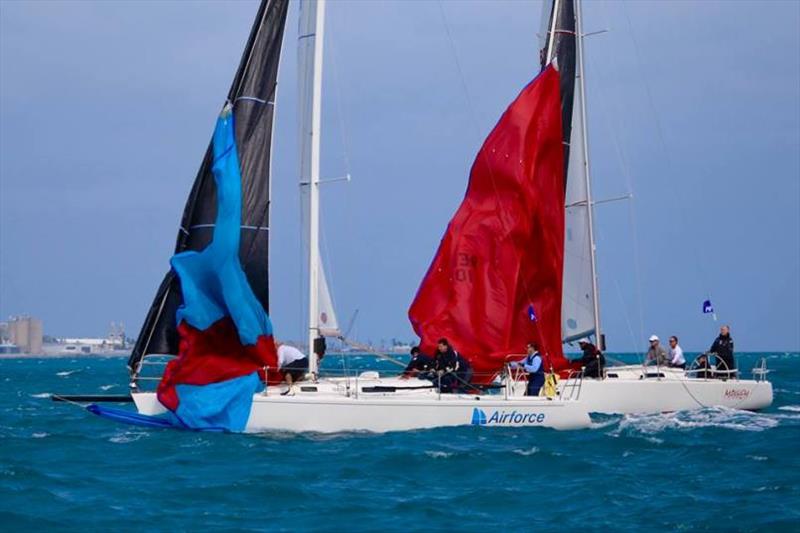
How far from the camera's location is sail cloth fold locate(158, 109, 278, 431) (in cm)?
2484

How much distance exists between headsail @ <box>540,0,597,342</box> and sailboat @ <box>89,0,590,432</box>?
24.7ft

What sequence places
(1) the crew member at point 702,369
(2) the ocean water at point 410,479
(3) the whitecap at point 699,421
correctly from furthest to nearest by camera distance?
Result: (1) the crew member at point 702,369, (3) the whitecap at point 699,421, (2) the ocean water at point 410,479

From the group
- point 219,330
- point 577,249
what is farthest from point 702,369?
point 219,330

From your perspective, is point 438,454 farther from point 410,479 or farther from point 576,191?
point 576,191

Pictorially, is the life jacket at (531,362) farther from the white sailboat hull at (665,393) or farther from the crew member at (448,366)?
the white sailboat hull at (665,393)

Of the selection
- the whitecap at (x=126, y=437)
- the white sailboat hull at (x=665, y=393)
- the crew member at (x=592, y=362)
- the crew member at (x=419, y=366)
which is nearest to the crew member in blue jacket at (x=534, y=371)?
the crew member at (x=419, y=366)

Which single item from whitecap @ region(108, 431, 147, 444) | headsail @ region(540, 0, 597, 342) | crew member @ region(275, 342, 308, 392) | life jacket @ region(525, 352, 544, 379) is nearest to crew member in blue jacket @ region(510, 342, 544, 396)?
life jacket @ region(525, 352, 544, 379)

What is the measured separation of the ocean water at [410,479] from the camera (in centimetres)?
1723

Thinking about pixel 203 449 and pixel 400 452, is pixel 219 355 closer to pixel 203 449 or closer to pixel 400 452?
pixel 203 449

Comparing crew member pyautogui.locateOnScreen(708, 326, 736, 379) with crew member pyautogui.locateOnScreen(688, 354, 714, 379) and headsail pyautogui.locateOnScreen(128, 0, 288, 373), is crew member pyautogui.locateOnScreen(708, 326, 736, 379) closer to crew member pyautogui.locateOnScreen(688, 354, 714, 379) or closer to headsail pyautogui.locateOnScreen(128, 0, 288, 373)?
crew member pyautogui.locateOnScreen(688, 354, 714, 379)

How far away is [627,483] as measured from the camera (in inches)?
784

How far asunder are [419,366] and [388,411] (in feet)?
10.5

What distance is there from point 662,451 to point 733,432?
138 inches

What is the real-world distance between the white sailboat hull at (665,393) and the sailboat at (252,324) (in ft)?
13.4
